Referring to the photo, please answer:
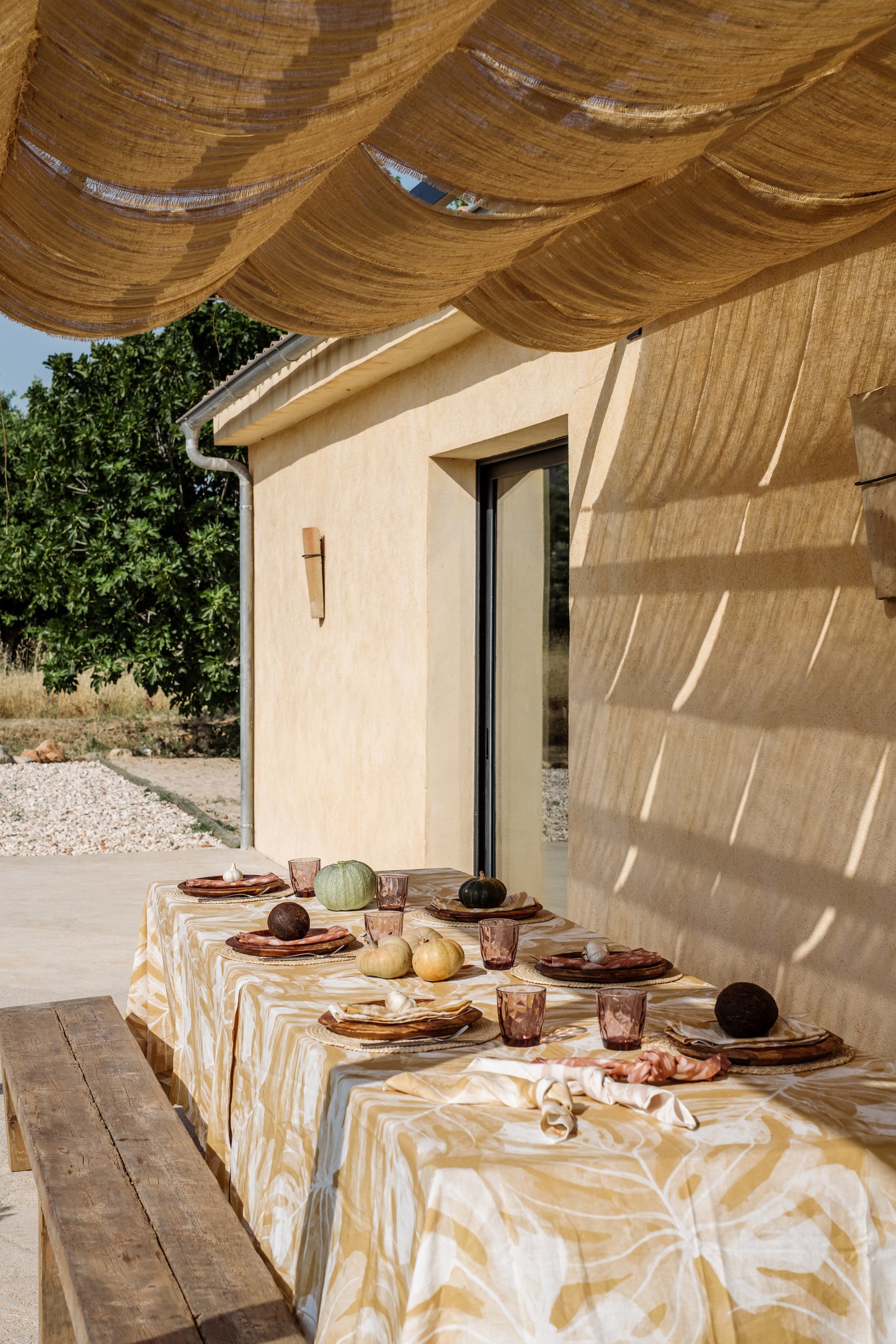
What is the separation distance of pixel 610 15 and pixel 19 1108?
2481 mm

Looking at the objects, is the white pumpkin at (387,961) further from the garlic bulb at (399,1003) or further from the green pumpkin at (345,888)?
the green pumpkin at (345,888)

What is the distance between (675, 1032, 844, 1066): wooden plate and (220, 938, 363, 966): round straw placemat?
94 centimetres

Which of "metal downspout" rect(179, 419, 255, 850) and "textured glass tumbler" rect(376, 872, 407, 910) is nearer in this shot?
"textured glass tumbler" rect(376, 872, 407, 910)

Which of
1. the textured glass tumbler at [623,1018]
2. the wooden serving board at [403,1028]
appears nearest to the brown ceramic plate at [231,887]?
the wooden serving board at [403,1028]

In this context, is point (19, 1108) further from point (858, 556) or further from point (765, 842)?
point (858, 556)

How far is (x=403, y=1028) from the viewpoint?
2.21m

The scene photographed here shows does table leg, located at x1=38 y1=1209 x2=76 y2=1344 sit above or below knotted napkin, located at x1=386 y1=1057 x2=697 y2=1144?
below

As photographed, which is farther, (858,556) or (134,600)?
(134,600)

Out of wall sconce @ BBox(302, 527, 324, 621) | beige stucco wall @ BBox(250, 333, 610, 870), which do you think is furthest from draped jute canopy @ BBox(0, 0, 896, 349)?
wall sconce @ BBox(302, 527, 324, 621)

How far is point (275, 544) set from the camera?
8.77 metres

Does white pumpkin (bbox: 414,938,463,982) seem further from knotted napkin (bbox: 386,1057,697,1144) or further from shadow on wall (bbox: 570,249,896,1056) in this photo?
shadow on wall (bbox: 570,249,896,1056)

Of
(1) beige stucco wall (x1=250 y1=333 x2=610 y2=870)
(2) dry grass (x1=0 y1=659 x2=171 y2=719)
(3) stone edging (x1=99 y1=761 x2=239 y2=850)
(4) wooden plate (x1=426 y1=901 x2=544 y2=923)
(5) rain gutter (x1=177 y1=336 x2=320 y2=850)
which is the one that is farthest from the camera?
(2) dry grass (x1=0 y1=659 x2=171 y2=719)

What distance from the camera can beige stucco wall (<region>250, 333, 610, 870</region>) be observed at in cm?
555

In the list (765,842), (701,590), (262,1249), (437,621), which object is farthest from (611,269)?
(437,621)
